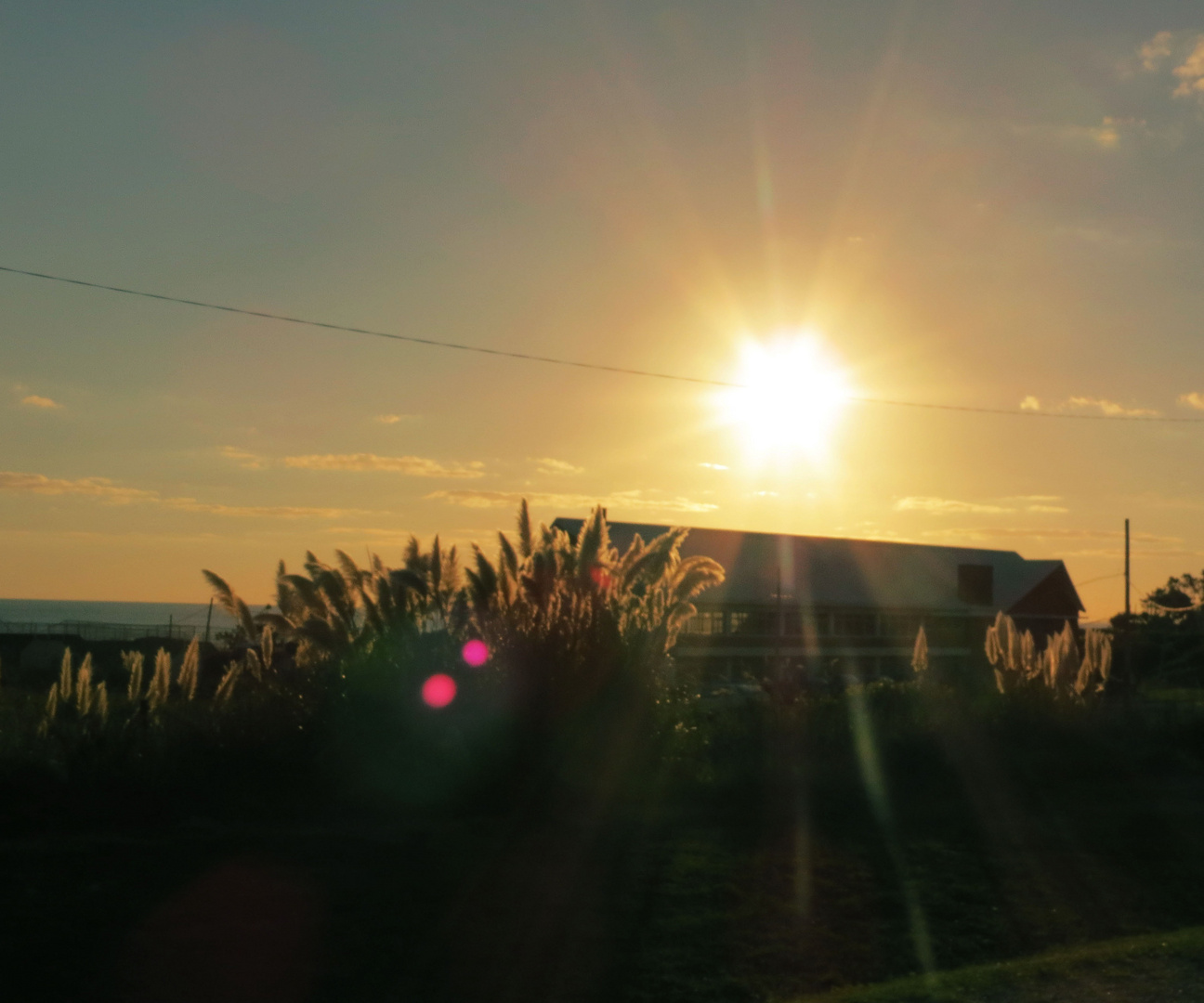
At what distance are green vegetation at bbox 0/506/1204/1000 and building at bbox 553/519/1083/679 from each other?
81.7 feet

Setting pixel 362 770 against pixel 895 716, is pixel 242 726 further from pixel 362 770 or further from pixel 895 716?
pixel 895 716

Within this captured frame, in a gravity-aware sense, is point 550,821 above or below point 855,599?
below

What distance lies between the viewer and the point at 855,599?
43.2 metres

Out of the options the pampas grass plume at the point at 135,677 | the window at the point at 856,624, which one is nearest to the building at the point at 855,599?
the window at the point at 856,624

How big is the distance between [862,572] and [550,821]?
38.1m

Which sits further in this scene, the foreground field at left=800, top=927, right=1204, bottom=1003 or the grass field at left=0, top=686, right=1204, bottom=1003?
the grass field at left=0, top=686, right=1204, bottom=1003

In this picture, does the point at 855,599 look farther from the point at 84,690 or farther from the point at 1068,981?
the point at 1068,981

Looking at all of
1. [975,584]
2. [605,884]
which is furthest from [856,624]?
[605,884]

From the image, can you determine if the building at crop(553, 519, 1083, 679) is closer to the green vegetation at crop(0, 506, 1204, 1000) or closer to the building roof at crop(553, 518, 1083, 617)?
the building roof at crop(553, 518, 1083, 617)

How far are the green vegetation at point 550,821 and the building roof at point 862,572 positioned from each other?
26777 mm

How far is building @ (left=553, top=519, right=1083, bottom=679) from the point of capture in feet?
133

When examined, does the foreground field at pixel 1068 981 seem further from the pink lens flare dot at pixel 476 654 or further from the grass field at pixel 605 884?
the pink lens flare dot at pixel 476 654

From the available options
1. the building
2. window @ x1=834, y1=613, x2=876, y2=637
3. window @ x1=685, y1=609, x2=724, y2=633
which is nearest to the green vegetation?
the building

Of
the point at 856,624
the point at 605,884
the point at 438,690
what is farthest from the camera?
the point at 856,624
